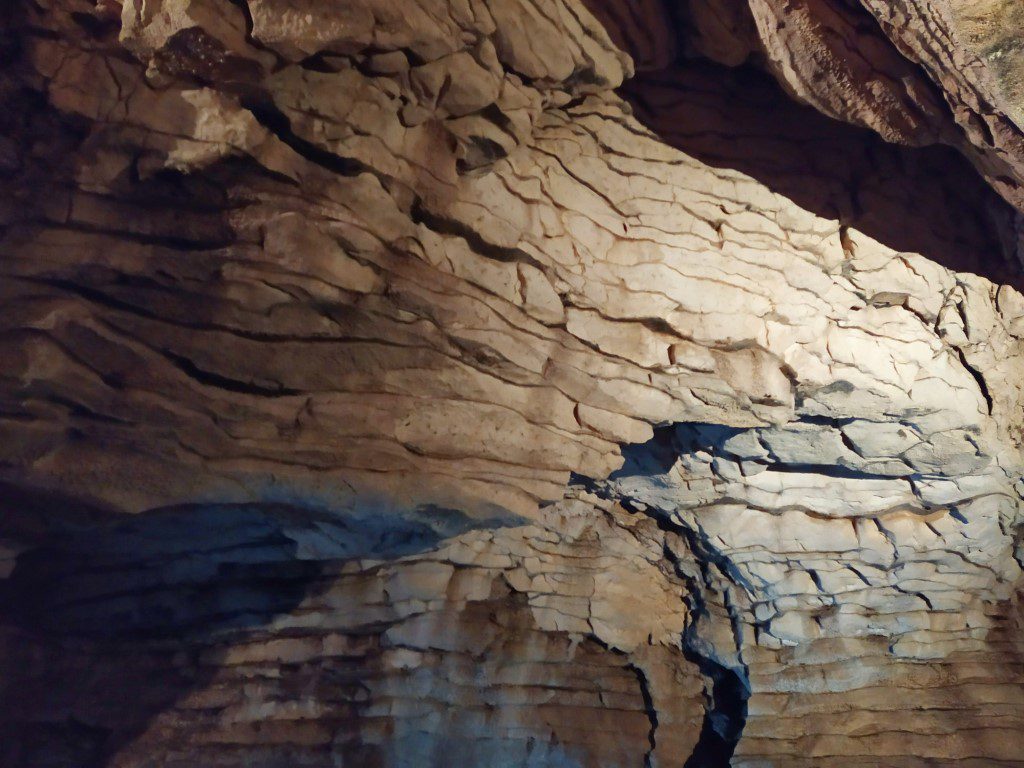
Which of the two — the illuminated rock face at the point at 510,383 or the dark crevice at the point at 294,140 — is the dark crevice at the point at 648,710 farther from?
the dark crevice at the point at 294,140

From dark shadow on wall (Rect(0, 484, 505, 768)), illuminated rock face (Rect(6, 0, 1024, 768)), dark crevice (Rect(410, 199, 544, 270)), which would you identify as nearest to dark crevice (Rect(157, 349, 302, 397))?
illuminated rock face (Rect(6, 0, 1024, 768))

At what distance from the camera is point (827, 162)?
4305 mm

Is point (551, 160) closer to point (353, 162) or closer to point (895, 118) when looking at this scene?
point (353, 162)

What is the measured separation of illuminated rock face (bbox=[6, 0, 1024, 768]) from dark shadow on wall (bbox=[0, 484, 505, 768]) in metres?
0.03

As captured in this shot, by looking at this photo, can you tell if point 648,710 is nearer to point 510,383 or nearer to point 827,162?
point 510,383

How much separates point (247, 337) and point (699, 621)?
4139 mm

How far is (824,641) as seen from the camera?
5.57 m

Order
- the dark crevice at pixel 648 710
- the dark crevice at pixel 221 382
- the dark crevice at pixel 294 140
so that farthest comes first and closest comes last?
the dark crevice at pixel 648 710 < the dark crevice at pixel 221 382 < the dark crevice at pixel 294 140

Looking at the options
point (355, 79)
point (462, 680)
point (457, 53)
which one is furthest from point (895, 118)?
point (462, 680)

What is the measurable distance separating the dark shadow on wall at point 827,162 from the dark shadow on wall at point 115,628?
3293 mm

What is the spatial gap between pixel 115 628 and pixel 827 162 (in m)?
5.51

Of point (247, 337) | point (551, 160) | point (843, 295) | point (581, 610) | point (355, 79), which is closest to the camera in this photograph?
point (355, 79)

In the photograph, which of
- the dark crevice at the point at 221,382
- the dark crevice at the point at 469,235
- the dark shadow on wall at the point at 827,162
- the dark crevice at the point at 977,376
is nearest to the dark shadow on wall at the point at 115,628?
the dark crevice at the point at 221,382

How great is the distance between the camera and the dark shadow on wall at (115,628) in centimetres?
470
